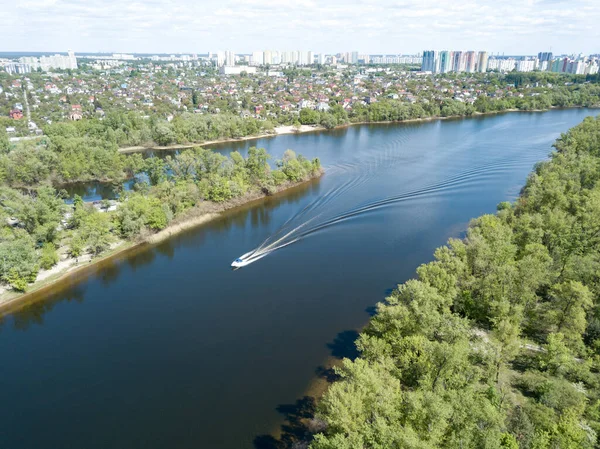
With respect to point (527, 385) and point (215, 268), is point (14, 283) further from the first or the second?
point (527, 385)

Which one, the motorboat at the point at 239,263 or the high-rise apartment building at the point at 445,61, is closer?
the motorboat at the point at 239,263

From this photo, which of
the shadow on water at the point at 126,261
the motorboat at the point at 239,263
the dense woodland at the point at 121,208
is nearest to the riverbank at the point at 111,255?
the shadow on water at the point at 126,261

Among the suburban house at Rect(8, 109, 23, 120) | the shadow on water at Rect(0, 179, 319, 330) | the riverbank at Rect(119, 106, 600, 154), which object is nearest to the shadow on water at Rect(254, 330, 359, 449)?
the shadow on water at Rect(0, 179, 319, 330)

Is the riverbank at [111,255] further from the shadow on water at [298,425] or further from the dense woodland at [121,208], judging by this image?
the shadow on water at [298,425]

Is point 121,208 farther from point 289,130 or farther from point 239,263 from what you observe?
point 289,130

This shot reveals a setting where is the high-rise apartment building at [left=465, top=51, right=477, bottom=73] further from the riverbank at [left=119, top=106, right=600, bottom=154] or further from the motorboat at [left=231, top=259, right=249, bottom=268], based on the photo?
the motorboat at [left=231, top=259, right=249, bottom=268]

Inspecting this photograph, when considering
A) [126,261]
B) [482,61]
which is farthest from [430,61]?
[126,261]

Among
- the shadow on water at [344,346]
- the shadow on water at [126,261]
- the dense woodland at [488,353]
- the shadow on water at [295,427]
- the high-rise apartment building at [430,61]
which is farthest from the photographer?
the high-rise apartment building at [430,61]
